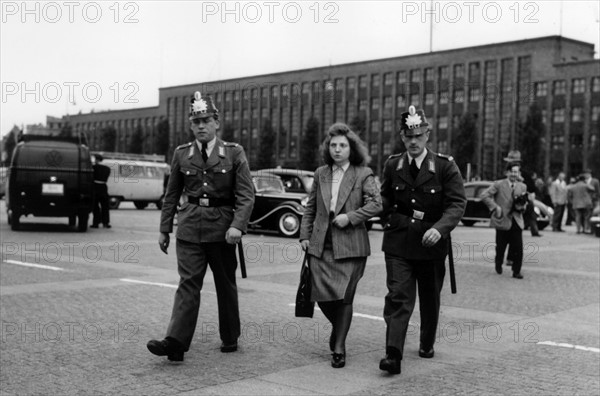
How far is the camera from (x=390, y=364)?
5629mm

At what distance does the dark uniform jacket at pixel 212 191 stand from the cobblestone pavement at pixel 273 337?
0.96m

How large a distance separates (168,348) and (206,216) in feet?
3.27

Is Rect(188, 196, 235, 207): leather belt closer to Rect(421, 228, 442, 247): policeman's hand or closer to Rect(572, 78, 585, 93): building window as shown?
Rect(421, 228, 442, 247): policeman's hand

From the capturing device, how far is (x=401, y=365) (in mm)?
5996

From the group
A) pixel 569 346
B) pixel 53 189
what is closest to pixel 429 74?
pixel 53 189

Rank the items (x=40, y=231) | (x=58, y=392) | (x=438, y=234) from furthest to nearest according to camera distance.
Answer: (x=40, y=231), (x=438, y=234), (x=58, y=392)

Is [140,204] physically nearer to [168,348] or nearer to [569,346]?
[569,346]

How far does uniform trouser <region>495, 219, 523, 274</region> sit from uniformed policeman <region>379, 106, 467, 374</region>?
6308mm

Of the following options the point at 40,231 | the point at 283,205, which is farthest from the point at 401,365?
the point at 40,231

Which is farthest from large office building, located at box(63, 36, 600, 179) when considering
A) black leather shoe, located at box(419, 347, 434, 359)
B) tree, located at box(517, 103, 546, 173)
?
black leather shoe, located at box(419, 347, 434, 359)

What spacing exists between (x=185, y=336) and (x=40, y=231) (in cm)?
1406

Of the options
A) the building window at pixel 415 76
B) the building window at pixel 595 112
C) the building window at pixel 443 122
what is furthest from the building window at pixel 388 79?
the building window at pixel 595 112

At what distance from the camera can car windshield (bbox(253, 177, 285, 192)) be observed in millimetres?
19797

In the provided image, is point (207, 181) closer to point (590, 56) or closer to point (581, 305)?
point (581, 305)
